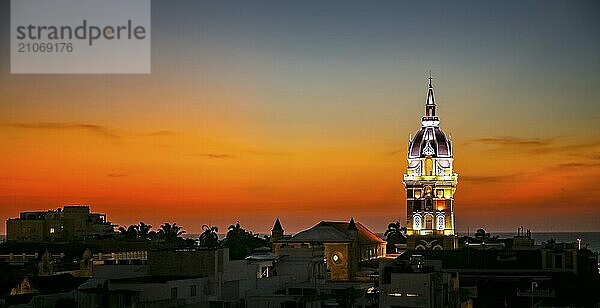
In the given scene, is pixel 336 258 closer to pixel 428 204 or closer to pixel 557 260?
pixel 428 204

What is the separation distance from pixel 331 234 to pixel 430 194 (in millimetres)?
10283

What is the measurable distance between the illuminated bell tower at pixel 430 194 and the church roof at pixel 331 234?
13.5 ft

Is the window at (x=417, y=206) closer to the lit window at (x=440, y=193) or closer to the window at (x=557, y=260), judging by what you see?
the lit window at (x=440, y=193)

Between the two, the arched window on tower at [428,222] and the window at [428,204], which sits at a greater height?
the window at [428,204]

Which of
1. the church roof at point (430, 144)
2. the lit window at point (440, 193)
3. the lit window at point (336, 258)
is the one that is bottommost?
the lit window at point (336, 258)

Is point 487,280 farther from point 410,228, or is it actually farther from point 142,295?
point 142,295

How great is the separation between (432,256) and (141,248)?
24.6 m

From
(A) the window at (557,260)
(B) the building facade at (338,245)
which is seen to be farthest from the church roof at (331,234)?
(A) the window at (557,260)

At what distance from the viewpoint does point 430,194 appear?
98.6m

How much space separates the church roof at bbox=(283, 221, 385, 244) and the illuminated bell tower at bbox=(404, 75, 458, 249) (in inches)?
162

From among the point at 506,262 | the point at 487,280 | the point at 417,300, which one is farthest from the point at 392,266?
the point at 506,262

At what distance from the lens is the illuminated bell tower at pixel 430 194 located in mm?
98625

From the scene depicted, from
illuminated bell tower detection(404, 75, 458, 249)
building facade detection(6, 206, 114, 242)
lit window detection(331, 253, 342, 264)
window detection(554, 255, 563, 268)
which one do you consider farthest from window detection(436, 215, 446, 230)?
building facade detection(6, 206, 114, 242)

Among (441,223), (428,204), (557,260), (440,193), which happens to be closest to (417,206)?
(428,204)
